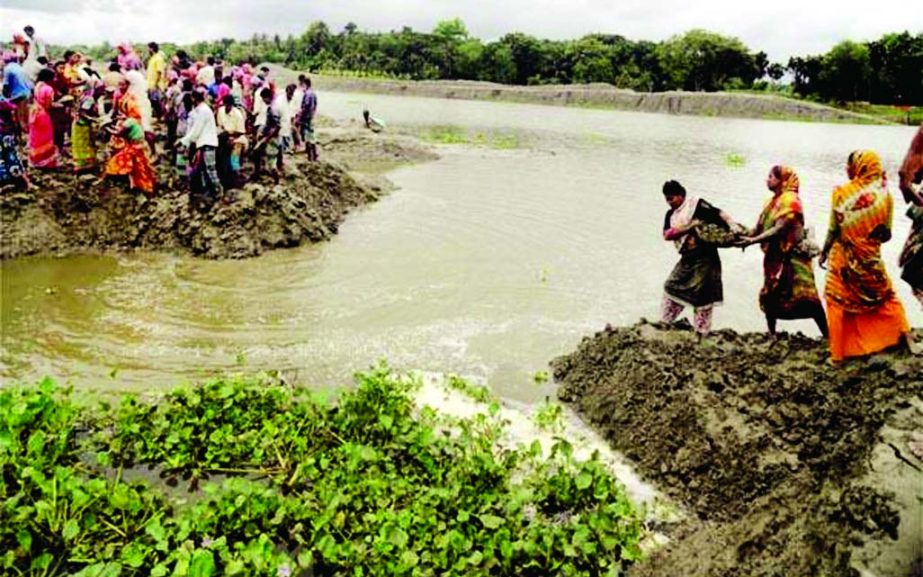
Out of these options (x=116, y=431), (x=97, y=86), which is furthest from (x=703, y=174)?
(x=116, y=431)

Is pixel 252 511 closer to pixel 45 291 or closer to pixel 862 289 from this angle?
pixel 862 289

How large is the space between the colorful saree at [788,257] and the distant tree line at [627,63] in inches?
2585

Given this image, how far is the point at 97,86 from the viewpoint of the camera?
11742 millimetres

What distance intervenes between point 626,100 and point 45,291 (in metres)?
60.7

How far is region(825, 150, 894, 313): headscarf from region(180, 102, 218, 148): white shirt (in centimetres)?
836

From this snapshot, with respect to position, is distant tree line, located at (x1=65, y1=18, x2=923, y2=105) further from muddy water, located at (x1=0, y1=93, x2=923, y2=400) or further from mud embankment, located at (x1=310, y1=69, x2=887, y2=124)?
muddy water, located at (x1=0, y1=93, x2=923, y2=400)

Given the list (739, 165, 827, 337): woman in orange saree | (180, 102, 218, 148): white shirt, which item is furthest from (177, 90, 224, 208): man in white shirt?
(739, 165, 827, 337): woman in orange saree

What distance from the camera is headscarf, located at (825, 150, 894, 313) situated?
5.27 metres

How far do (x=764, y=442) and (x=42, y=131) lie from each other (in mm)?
11021

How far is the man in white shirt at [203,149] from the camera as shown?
33.5 feet

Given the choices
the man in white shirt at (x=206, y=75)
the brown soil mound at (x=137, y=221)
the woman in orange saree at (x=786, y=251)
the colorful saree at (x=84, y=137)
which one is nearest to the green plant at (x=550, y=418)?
the woman in orange saree at (x=786, y=251)

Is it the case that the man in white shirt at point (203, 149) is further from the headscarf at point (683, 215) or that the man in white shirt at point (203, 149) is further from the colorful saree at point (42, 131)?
the headscarf at point (683, 215)

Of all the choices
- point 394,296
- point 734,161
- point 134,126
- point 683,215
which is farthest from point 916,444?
point 734,161

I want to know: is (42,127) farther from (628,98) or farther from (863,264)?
(628,98)
